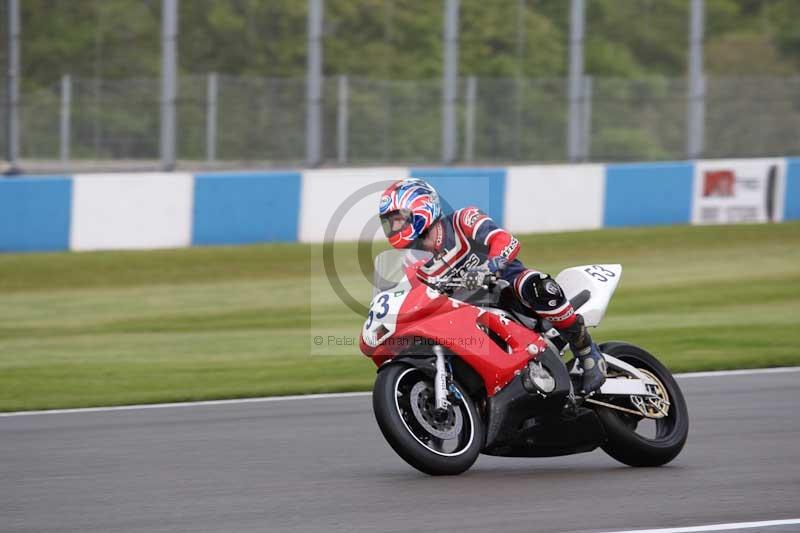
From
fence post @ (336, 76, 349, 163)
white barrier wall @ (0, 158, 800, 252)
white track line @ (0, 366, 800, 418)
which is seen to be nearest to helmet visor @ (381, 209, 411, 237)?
white track line @ (0, 366, 800, 418)

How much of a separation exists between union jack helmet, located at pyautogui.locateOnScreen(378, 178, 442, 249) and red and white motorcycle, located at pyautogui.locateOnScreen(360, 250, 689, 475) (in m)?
0.22

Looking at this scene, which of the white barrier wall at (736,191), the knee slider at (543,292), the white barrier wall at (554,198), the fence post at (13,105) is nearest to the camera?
the knee slider at (543,292)

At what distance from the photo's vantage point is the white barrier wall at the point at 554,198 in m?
19.1

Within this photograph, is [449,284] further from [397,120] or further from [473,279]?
[397,120]

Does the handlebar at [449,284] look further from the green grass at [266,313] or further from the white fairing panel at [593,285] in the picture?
the green grass at [266,313]

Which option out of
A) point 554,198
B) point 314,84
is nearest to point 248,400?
point 554,198

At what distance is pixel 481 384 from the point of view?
6.64 metres

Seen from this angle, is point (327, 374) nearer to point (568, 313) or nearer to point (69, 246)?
point (568, 313)

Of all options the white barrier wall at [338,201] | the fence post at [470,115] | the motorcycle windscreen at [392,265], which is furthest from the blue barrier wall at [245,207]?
the motorcycle windscreen at [392,265]

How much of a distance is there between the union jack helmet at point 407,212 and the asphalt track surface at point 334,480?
47.7 inches

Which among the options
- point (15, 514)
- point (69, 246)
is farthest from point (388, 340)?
point (69, 246)

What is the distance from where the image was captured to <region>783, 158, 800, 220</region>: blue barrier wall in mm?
20719

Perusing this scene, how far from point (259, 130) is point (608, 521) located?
1737 cm

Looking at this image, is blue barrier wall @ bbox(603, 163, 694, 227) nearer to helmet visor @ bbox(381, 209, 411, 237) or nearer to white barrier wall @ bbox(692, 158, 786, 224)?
white barrier wall @ bbox(692, 158, 786, 224)
